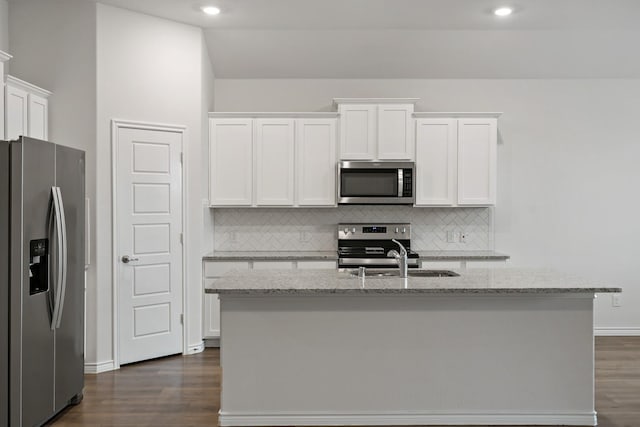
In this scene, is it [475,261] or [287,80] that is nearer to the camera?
[475,261]

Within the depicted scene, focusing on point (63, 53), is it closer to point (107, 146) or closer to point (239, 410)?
point (107, 146)

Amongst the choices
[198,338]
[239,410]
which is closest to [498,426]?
[239,410]

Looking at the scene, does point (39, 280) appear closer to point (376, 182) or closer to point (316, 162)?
point (316, 162)

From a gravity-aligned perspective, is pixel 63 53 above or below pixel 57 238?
above

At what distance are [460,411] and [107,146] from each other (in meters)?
3.40

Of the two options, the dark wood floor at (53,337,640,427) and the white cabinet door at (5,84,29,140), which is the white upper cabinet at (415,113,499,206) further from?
the white cabinet door at (5,84,29,140)

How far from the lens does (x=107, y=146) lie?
4.36 metres

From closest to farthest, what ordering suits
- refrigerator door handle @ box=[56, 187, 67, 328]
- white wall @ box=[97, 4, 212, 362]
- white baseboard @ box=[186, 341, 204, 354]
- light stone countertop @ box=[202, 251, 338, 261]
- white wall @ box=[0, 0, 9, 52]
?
refrigerator door handle @ box=[56, 187, 67, 328], white wall @ box=[0, 0, 9, 52], white wall @ box=[97, 4, 212, 362], white baseboard @ box=[186, 341, 204, 354], light stone countertop @ box=[202, 251, 338, 261]

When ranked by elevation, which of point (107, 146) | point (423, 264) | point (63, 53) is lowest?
point (423, 264)

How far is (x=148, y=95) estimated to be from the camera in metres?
4.60

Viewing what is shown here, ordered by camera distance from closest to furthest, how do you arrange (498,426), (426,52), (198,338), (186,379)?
(498,426) < (186,379) < (198,338) < (426,52)

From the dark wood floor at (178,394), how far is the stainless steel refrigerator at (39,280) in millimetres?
254

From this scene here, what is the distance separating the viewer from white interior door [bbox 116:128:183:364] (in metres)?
4.45

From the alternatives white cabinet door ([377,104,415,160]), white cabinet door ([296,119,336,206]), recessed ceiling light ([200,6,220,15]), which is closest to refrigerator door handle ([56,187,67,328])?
recessed ceiling light ([200,6,220,15])
